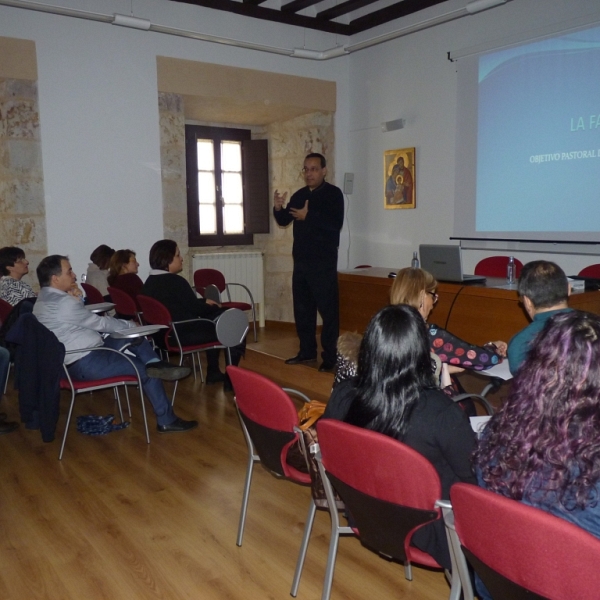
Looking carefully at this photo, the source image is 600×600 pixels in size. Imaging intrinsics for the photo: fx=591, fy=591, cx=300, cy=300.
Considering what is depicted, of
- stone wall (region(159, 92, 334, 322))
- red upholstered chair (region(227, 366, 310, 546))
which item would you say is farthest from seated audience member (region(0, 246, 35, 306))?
red upholstered chair (region(227, 366, 310, 546))

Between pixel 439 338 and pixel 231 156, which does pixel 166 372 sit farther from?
pixel 231 156

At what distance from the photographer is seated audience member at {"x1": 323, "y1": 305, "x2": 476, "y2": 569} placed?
5.40 ft

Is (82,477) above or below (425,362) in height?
below

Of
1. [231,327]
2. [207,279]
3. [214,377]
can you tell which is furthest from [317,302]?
[207,279]

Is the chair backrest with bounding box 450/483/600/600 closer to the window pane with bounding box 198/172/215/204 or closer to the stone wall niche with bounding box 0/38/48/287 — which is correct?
the stone wall niche with bounding box 0/38/48/287

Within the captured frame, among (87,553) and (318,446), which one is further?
(87,553)

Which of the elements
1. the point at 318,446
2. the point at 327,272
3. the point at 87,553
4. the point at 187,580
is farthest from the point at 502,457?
the point at 327,272

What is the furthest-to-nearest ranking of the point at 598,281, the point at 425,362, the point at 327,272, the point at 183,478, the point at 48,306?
1. the point at 327,272
2. the point at 598,281
3. the point at 48,306
4. the point at 183,478
5. the point at 425,362

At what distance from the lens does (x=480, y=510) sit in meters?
1.17

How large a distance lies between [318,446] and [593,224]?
4090 mm

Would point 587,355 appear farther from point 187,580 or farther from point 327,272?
point 327,272

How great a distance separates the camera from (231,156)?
24.8 ft

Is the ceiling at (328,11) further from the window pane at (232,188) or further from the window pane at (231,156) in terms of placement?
the window pane at (232,188)

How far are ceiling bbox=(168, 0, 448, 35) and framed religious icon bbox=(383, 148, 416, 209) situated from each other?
146 cm
